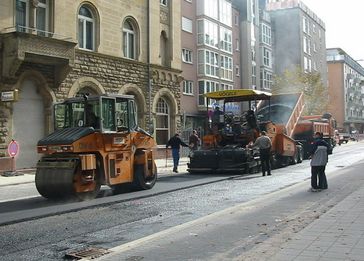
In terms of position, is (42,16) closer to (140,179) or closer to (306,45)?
(140,179)

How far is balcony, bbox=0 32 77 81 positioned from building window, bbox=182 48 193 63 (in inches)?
661

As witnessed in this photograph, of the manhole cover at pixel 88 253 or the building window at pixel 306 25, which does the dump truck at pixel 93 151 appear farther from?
the building window at pixel 306 25

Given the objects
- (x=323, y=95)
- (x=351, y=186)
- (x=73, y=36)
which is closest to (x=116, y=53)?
(x=73, y=36)

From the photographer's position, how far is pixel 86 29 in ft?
83.7

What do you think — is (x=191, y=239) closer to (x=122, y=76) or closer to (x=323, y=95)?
(x=122, y=76)

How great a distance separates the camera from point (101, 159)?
1234 centimetres

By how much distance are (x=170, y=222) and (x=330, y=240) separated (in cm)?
327

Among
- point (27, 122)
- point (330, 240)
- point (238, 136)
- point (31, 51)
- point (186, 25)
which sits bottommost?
point (330, 240)

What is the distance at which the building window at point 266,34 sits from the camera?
177 feet

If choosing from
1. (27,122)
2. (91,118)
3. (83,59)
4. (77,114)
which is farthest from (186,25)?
(91,118)

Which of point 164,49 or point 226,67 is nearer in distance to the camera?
point 164,49

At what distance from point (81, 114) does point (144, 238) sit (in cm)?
636

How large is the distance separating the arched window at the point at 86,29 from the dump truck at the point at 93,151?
12.7m

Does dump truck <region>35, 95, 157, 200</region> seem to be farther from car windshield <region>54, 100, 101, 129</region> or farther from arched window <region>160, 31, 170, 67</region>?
arched window <region>160, 31, 170, 67</region>
